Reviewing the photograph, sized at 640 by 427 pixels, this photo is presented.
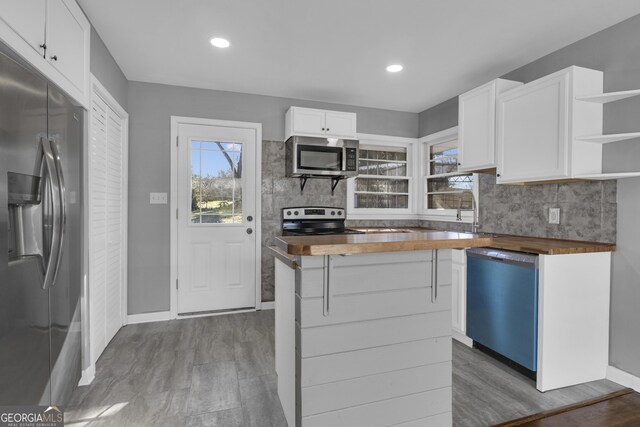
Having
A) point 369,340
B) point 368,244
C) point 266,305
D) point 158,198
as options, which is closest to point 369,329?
point 369,340

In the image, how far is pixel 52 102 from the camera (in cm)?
161

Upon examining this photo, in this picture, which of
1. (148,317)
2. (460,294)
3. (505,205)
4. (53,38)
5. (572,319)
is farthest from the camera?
(148,317)

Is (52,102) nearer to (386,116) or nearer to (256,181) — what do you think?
(256,181)

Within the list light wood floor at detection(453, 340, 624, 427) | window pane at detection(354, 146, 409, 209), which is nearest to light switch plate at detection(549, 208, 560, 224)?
light wood floor at detection(453, 340, 624, 427)

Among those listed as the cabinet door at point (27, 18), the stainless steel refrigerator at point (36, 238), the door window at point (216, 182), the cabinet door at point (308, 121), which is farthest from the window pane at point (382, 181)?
the cabinet door at point (27, 18)

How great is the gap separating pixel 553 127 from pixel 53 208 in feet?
10.2

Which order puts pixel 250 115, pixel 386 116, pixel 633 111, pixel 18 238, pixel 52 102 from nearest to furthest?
pixel 18 238 < pixel 52 102 < pixel 633 111 < pixel 250 115 < pixel 386 116

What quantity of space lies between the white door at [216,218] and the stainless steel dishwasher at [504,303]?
7.53ft

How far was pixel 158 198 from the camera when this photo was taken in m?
3.43

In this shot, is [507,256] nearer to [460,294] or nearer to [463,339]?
[460,294]

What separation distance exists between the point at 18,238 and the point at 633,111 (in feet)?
11.4

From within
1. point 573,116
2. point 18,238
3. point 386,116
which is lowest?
point 18,238

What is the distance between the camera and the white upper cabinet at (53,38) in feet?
4.54

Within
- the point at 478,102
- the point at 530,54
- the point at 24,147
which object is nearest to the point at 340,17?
the point at 478,102
